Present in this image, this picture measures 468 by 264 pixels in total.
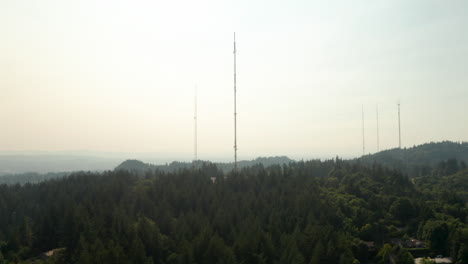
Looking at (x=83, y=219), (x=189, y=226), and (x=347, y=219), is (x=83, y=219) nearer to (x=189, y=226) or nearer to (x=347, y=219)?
(x=189, y=226)

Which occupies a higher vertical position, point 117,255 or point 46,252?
point 117,255

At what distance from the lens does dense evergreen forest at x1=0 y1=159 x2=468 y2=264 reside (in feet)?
140

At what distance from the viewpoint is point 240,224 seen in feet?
180

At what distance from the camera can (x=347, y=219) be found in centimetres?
6812

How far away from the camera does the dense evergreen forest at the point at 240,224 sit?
42.7 m

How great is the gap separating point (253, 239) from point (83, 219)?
3183cm

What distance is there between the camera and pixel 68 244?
53656 millimetres

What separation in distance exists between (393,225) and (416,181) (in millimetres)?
69597

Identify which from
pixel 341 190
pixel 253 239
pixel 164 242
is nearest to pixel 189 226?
pixel 164 242

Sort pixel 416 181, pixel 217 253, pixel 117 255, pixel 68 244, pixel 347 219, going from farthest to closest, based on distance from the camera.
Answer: pixel 416 181 < pixel 347 219 < pixel 68 244 < pixel 217 253 < pixel 117 255

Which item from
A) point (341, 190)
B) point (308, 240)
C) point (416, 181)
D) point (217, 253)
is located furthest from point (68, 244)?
point (416, 181)

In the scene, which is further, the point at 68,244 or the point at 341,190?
the point at 341,190

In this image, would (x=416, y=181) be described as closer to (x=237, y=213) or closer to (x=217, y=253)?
(x=237, y=213)

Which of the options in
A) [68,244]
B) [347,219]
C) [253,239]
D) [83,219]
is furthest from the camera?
[347,219]
